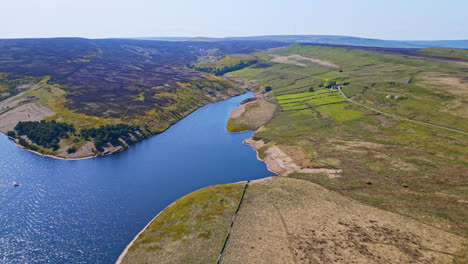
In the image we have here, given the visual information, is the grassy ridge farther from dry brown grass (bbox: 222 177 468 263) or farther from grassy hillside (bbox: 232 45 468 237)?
grassy hillside (bbox: 232 45 468 237)

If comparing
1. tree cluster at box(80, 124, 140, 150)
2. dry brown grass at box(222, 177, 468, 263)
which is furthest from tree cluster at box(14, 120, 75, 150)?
dry brown grass at box(222, 177, 468, 263)

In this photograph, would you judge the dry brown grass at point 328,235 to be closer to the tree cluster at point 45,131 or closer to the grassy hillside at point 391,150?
the grassy hillside at point 391,150

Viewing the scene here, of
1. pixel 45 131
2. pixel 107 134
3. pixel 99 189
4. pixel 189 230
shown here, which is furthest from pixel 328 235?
pixel 45 131

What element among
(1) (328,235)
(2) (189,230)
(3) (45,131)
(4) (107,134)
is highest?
(3) (45,131)

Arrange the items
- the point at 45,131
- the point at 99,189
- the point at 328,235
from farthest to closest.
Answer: the point at 45,131
the point at 99,189
the point at 328,235

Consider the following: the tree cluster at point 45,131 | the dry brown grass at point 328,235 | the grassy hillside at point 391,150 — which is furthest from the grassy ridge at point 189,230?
the tree cluster at point 45,131

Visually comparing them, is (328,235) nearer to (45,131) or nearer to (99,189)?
(99,189)
